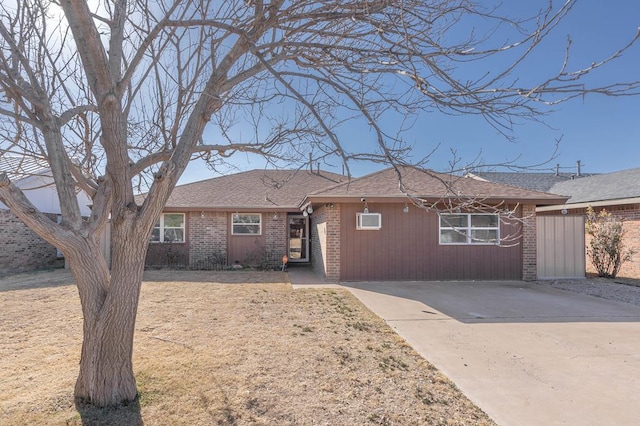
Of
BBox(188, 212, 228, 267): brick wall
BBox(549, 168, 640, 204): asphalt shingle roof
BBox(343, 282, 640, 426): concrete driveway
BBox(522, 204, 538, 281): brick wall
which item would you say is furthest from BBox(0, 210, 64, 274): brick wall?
BBox(549, 168, 640, 204): asphalt shingle roof

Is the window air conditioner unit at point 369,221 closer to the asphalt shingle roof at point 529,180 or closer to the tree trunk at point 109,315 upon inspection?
the tree trunk at point 109,315

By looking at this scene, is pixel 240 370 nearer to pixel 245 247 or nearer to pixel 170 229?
pixel 245 247

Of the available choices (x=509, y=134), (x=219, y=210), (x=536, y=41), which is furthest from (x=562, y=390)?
(x=219, y=210)

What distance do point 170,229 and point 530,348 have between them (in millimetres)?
12542

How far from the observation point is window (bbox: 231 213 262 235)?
13.6 meters

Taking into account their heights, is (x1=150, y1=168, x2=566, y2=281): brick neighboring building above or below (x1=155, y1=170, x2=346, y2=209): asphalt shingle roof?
A: below

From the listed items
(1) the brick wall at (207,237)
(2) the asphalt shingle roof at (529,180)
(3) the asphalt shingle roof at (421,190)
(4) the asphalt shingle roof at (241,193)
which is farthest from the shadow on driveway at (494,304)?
(2) the asphalt shingle roof at (529,180)

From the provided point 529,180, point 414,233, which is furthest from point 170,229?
point 529,180

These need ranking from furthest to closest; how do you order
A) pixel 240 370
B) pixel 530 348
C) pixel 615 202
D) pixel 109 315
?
pixel 615 202, pixel 530 348, pixel 240 370, pixel 109 315

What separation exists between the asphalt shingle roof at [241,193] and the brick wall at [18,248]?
17.8 feet

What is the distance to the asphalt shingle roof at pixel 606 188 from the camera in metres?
11.8

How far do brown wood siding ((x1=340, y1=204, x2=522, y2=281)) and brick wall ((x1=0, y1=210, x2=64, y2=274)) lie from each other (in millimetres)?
12351

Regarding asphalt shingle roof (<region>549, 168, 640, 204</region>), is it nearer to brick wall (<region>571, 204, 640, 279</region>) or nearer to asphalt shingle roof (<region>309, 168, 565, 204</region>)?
brick wall (<region>571, 204, 640, 279</region>)

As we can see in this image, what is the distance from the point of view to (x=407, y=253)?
33.2ft
